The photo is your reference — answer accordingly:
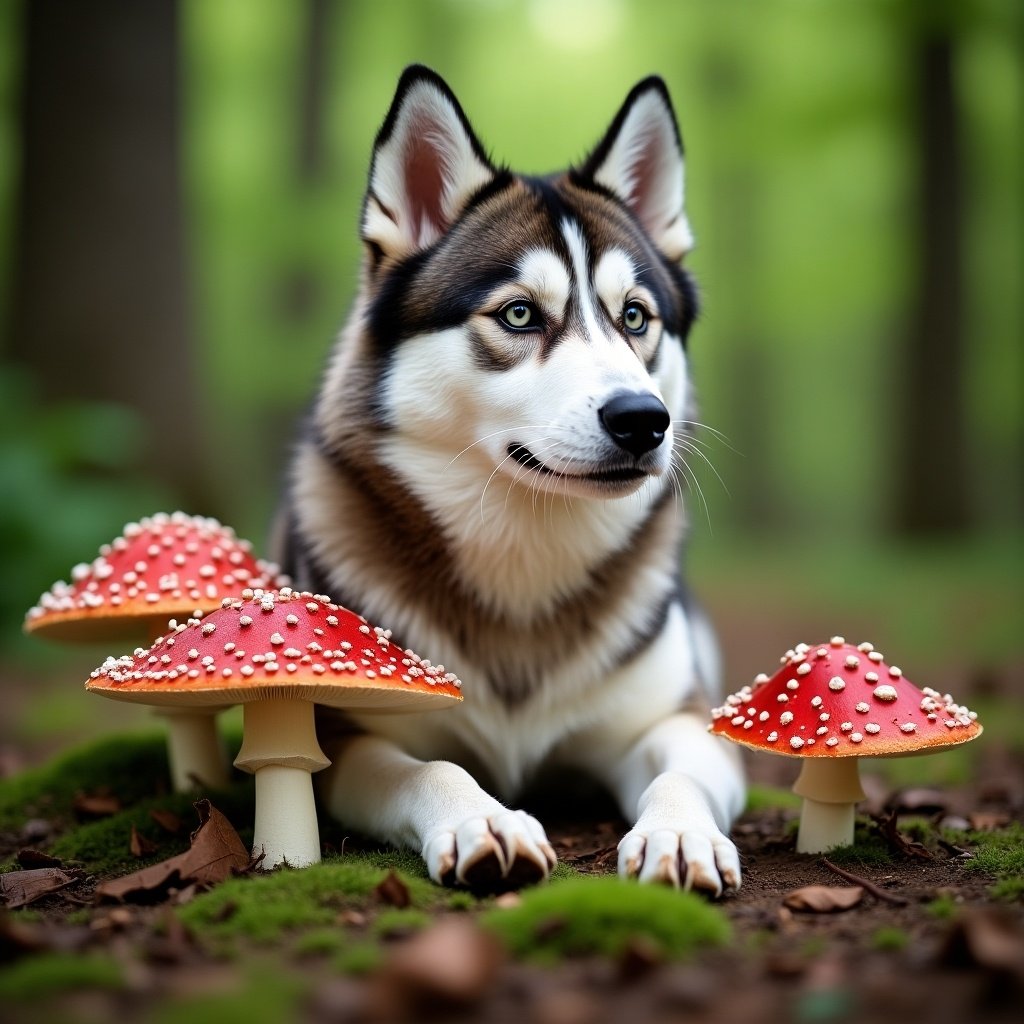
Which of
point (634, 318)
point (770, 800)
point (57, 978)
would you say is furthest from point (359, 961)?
point (770, 800)

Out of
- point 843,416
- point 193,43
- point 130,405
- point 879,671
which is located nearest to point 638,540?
point 879,671

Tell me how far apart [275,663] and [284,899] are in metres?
0.54

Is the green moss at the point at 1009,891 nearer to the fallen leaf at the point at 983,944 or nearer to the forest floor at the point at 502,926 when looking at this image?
the forest floor at the point at 502,926

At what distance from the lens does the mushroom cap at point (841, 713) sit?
280 centimetres

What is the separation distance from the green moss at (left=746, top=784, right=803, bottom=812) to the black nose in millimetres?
1649

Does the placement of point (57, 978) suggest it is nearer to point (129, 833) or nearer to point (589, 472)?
point (129, 833)

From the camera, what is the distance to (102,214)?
807 cm

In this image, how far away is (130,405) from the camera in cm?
809

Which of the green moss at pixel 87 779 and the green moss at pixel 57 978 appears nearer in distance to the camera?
the green moss at pixel 57 978

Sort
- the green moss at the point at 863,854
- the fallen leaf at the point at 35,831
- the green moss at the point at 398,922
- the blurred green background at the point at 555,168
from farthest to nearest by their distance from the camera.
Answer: the blurred green background at the point at 555,168 < the fallen leaf at the point at 35,831 < the green moss at the point at 863,854 < the green moss at the point at 398,922

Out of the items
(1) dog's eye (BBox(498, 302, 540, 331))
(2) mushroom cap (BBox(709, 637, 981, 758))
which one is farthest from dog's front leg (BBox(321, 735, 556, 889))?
(1) dog's eye (BBox(498, 302, 540, 331))

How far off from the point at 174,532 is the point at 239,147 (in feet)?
51.1

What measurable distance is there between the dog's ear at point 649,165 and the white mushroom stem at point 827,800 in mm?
1998

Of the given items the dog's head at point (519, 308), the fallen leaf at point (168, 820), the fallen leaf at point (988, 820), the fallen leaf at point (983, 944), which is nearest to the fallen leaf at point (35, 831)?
the fallen leaf at point (168, 820)
